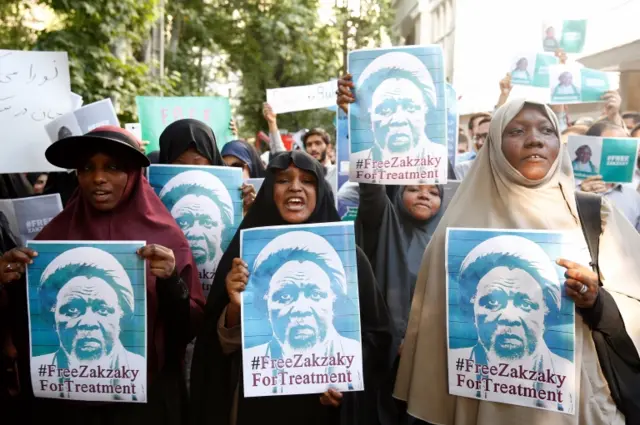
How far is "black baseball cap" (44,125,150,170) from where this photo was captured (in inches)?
104

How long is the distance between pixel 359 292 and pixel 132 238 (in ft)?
3.12

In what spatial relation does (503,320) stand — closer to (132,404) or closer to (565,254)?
(565,254)

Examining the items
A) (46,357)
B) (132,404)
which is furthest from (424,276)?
(46,357)

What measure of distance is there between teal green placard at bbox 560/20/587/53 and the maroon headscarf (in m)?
6.56

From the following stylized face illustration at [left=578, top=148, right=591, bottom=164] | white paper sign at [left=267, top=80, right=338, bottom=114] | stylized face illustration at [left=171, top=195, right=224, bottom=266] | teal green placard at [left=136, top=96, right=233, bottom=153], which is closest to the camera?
stylized face illustration at [left=171, top=195, right=224, bottom=266]

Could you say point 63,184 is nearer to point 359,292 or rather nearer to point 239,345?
point 239,345

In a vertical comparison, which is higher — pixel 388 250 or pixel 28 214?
pixel 28 214

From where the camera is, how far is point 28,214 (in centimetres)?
364

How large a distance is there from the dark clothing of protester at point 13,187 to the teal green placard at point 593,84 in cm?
516

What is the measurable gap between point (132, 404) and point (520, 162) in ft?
5.90

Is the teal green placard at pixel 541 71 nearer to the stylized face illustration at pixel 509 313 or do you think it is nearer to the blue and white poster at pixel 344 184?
the blue and white poster at pixel 344 184

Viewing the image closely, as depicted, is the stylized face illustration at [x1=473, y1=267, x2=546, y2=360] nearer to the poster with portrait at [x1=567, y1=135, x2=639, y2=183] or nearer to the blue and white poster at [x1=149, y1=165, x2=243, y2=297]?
the blue and white poster at [x1=149, y1=165, x2=243, y2=297]

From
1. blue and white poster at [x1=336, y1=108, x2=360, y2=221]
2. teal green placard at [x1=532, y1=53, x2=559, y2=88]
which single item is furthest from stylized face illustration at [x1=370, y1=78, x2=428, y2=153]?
teal green placard at [x1=532, y1=53, x2=559, y2=88]

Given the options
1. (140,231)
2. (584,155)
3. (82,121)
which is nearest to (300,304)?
(140,231)
